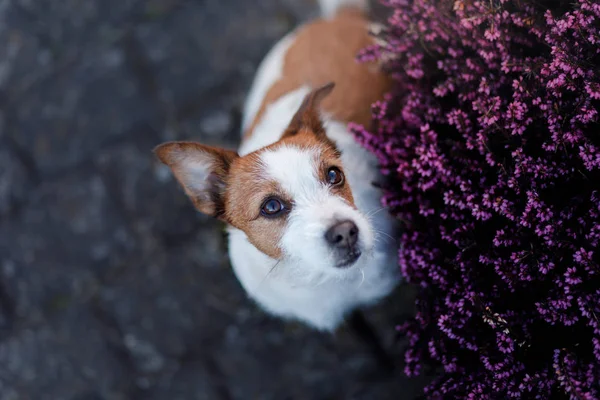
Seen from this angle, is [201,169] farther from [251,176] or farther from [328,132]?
[328,132]

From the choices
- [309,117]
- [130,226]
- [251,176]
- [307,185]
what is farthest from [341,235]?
[130,226]

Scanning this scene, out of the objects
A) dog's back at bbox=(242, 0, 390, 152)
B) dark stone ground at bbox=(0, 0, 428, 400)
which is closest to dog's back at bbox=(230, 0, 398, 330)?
dog's back at bbox=(242, 0, 390, 152)

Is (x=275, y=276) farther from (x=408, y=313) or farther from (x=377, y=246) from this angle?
(x=408, y=313)

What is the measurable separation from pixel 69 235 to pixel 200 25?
1491 millimetres

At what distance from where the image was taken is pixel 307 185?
1.94 metres

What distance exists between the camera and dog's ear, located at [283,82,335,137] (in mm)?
2137

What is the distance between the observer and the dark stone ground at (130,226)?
118 inches

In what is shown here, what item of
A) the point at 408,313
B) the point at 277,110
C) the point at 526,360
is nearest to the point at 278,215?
the point at 277,110

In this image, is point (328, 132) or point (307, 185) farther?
point (328, 132)

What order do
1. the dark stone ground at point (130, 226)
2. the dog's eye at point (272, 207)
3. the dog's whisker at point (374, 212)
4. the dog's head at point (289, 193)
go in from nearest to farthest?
the dog's head at point (289, 193) < the dog's eye at point (272, 207) < the dog's whisker at point (374, 212) < the dark stone ground at point (130, 226)

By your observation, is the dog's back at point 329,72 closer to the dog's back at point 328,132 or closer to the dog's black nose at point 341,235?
the dog's back at point 328,132

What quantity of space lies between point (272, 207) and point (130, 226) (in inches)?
61.0

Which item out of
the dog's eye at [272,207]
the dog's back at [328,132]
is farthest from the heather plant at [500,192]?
the dog's eye at [272,207]

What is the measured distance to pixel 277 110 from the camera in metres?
2.59
